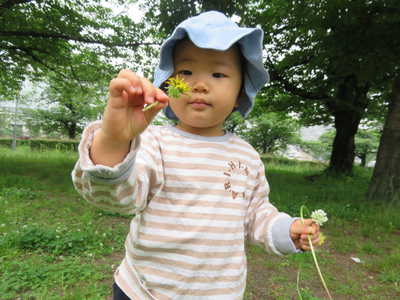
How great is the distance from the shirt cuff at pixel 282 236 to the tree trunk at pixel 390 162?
5305 mm

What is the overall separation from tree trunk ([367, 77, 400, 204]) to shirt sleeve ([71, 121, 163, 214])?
5.94 metres

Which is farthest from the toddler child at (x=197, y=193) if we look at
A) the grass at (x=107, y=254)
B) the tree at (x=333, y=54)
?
the tree at (x=333, y=54)

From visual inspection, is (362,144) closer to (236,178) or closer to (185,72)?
(236,178)

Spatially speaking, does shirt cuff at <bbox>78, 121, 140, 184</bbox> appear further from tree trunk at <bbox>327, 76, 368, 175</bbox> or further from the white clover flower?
tree trunk at <bbox>327, 76, 368, 175</bbox>

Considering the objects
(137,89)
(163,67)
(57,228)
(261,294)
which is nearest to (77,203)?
(57,228)

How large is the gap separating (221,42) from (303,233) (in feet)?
2.85

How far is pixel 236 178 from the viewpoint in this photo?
137 centimetres

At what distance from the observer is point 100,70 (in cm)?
953

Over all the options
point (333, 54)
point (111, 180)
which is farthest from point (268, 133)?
point (111, 180)

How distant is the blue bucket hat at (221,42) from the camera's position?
47.8 inches

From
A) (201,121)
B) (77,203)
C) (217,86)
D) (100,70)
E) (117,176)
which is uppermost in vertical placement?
(100,70)

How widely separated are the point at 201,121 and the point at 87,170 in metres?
0.56

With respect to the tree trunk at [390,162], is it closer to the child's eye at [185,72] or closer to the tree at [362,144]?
the child's eye at [185,72]

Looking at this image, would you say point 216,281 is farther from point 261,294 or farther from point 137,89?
point 261,294
